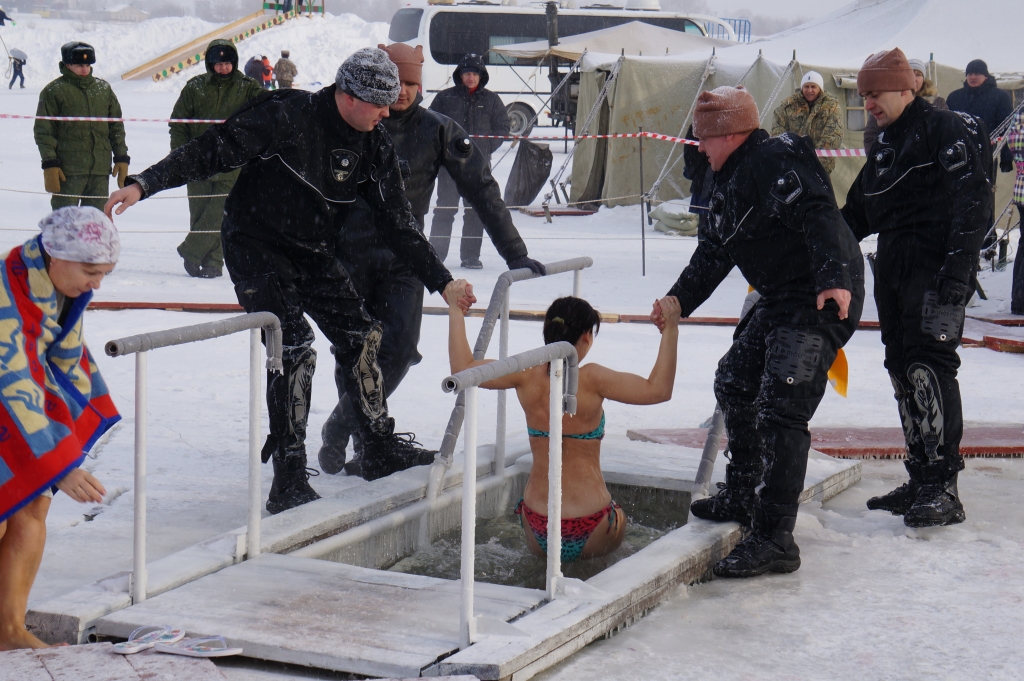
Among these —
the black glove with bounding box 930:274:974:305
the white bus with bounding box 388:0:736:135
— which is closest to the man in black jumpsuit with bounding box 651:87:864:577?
the black glove with bounding box 930:274:974:305

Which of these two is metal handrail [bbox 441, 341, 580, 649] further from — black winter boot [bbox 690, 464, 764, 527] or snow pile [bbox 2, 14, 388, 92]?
snow pile [bbox 2, 14, 388, 92]

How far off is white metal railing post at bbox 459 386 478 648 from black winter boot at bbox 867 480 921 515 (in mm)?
2309

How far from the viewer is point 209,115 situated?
9.44 m

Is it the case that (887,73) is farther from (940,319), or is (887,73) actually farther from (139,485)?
(139,485)

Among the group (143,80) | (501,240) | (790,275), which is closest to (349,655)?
(790,275)


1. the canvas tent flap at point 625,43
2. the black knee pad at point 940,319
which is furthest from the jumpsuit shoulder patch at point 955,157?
the canvas tent flap at point 625,43

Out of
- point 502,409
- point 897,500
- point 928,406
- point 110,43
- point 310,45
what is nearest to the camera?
point 928,406

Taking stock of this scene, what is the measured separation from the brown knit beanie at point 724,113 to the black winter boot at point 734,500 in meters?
1.27

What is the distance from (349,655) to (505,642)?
400 mm

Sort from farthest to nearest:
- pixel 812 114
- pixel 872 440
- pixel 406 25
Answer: pixel 406 25 < pixel 812 114 < pixel 872 440

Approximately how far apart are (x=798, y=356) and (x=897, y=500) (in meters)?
1.18

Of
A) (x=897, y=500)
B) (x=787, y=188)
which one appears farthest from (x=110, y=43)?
(x=787, y=188)

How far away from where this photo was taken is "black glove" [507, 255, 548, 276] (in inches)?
179

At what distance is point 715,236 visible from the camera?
4109mm
